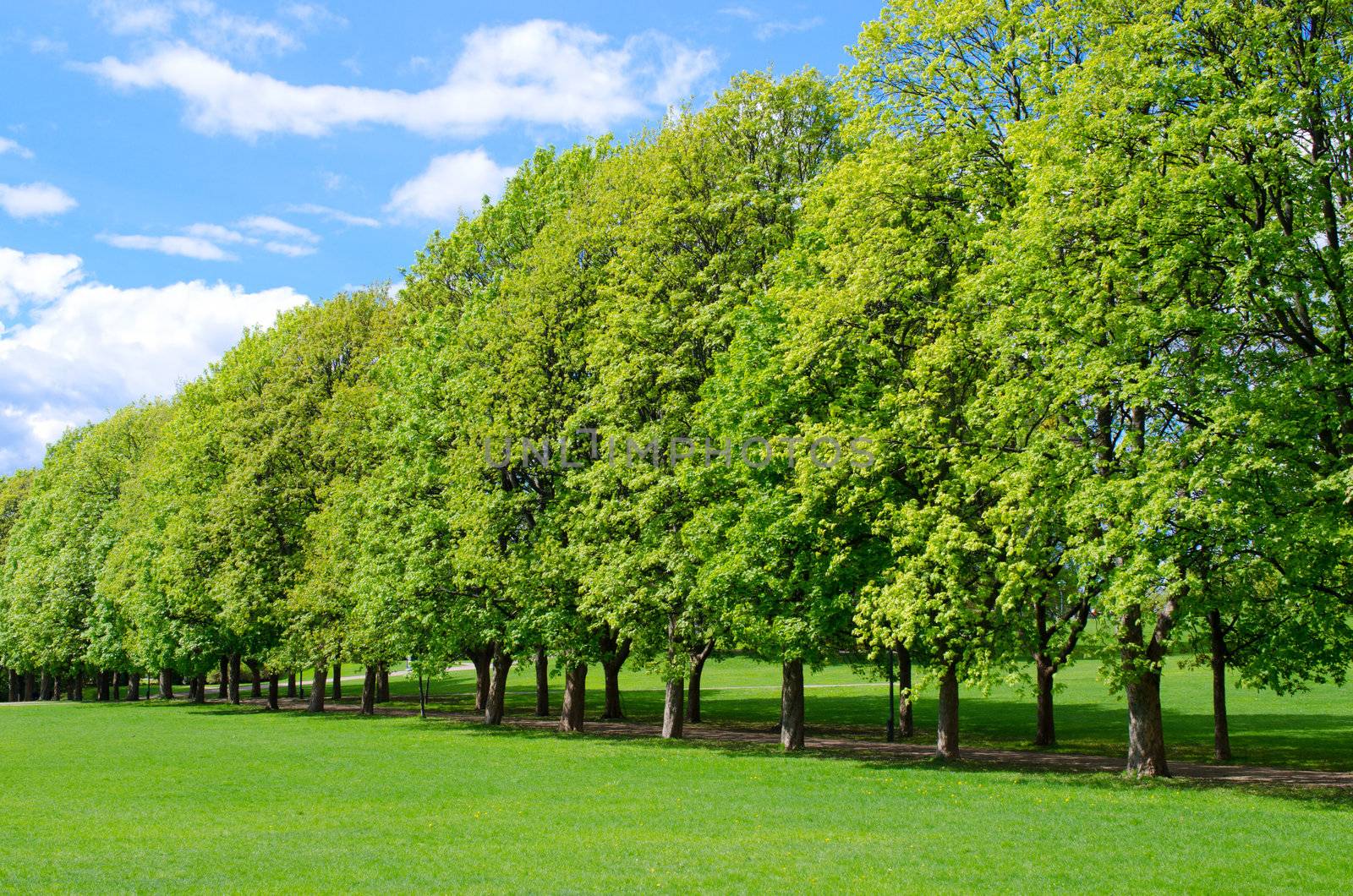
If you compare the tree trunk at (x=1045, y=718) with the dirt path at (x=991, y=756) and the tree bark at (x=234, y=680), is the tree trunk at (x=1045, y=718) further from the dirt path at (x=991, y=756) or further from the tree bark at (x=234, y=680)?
the tree bark at (x=234, y=680)

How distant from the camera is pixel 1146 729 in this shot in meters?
23.2

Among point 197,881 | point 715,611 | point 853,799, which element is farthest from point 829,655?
point 197,881

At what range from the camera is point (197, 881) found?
14133mm

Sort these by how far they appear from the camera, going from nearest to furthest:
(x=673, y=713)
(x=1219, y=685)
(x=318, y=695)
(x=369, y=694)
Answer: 1. (x=1219, y=685)
2. (x=673, y=713)
3. (x=369, y=694)
4. (x=318, y=695)

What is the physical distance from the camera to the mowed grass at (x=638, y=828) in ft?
46.1

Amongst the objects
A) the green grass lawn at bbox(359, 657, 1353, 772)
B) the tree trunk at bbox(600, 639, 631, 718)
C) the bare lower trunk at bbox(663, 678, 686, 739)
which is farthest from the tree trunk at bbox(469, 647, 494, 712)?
the bare lower trunk at bbox(663, 678, 686, 739)

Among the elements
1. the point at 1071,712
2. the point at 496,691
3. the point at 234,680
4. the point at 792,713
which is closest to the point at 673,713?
the point at 792,713

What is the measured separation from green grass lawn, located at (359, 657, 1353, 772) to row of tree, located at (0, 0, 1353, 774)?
3.24m

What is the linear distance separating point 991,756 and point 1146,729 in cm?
857

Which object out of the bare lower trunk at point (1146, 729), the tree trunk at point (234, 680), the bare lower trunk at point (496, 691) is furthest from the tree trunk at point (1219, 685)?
the tree trunk at point (234, 680)

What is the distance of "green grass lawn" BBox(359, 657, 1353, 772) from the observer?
112 ft

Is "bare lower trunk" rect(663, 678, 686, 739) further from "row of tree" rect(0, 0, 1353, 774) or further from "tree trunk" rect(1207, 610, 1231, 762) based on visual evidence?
"tree trunk" rect(1207, 610, 1231, 762)

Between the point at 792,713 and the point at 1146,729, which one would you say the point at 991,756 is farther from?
the point at 1146,729

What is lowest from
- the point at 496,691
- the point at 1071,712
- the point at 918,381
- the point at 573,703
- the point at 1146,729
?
the point at 1071,712
